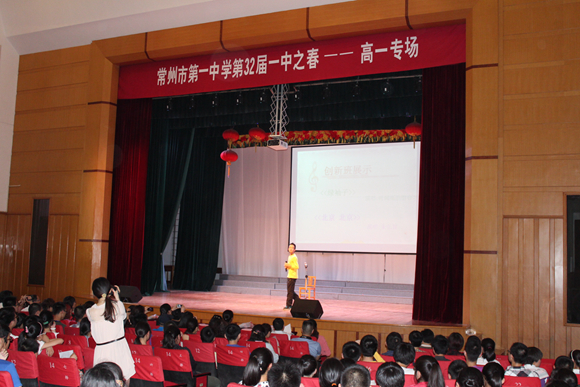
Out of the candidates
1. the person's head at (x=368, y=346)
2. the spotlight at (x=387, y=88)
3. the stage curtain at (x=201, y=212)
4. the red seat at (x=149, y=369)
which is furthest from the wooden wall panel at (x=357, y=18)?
the stage curtain at (x=201, y=212)

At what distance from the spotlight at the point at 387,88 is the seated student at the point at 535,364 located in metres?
4.48

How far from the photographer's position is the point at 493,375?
2518 millimetres

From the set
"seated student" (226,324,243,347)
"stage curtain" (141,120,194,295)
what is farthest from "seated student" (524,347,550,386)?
"stage curtain" (141,120,194,295)

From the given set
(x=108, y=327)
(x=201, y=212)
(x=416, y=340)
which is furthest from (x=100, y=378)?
(x=201, y=212)

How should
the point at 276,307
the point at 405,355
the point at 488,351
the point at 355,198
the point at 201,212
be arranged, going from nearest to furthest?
1. the point at 405,355
2. the point at 488,351
3. the point at 276,307
4. the point at 355,198
5. the point at 201,212

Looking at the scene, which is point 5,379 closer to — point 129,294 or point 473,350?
point 473,350

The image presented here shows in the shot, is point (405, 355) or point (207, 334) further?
point (207, 334)

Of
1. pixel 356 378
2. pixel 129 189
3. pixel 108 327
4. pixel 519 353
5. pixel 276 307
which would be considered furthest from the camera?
pixel 129 189

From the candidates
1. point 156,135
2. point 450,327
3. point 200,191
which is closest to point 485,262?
point 450,327

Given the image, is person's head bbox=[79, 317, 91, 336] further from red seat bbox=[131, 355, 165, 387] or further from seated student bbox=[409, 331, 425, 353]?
seated student bbox=[409, 331, 425, 353]

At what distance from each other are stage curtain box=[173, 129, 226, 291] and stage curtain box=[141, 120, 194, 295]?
0.62 m

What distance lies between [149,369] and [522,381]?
2174mm

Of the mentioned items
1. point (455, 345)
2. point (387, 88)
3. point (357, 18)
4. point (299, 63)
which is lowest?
point (455, 345)

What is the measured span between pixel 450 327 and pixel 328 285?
5.31 metres
